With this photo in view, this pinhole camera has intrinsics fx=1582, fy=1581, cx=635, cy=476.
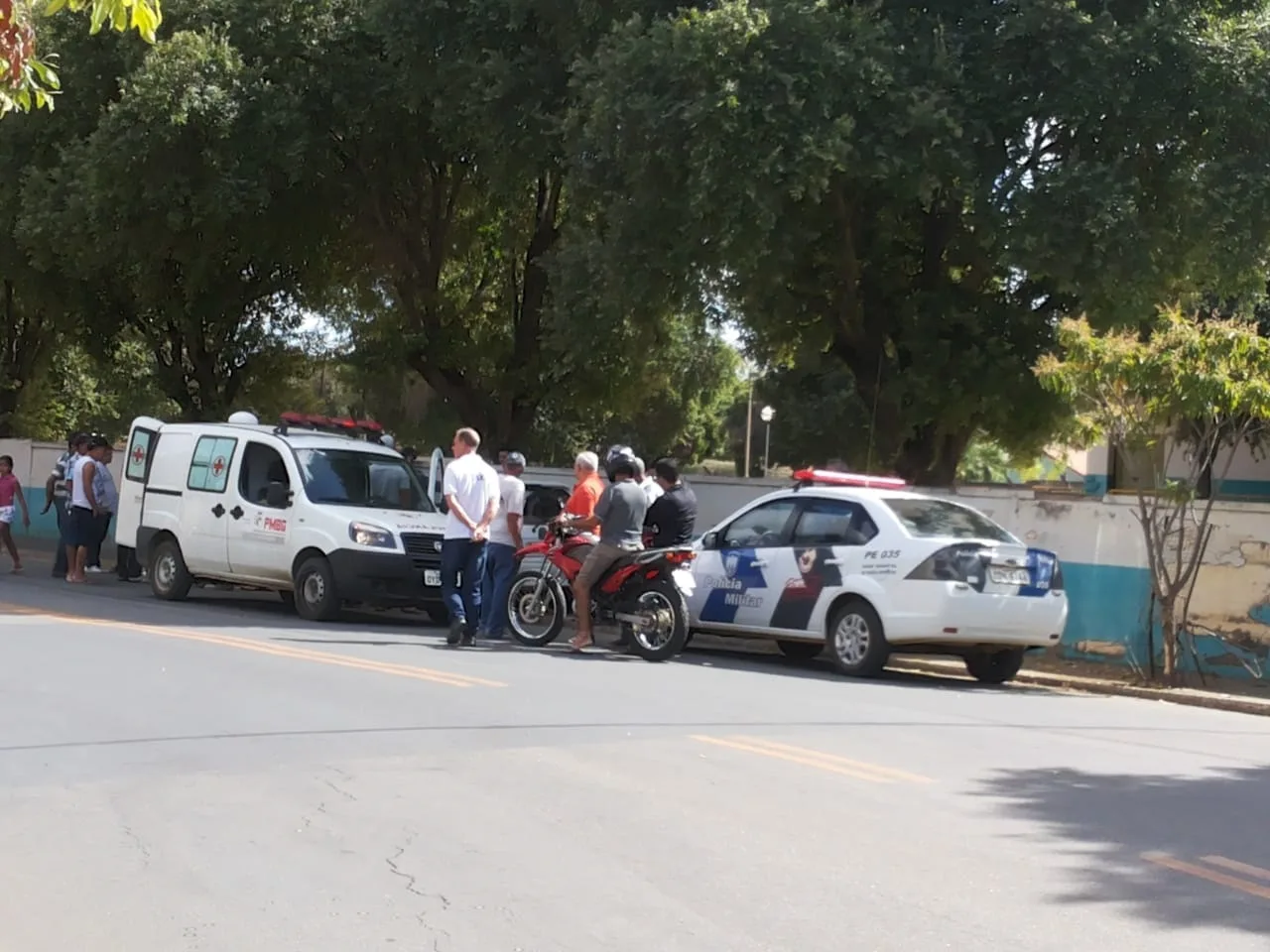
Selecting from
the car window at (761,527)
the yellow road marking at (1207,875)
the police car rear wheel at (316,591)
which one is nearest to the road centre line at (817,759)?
the yellow road marking at (1207,875)

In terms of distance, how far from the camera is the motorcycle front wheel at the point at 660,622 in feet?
44.8

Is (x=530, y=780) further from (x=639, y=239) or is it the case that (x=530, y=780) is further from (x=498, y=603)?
(x=639, y=239)

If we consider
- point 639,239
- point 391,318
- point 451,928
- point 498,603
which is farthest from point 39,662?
point 391,318

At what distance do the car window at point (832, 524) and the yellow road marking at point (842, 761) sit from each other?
4.34m

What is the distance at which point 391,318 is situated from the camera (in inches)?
1083

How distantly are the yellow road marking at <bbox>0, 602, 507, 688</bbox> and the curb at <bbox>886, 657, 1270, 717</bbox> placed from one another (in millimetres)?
5175

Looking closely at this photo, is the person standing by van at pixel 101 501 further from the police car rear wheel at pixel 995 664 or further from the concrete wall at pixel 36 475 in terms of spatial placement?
the police car rear wheel at pixel 995 664

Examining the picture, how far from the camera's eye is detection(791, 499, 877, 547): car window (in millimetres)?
13359

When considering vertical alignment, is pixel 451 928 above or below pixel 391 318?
below

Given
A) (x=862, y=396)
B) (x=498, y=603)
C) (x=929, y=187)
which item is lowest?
(x=498, y=603)

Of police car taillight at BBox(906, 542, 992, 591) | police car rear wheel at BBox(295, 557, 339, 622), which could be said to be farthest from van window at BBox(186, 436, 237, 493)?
police car taillight at BBox(906, 542, 992, 591)

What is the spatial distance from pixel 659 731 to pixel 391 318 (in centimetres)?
1906

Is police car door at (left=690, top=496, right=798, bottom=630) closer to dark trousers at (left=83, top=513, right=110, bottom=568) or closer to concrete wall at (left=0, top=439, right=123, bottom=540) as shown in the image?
dark trousers at (left=83, top=513, right=110, bottom=568)

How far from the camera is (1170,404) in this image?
43.7 feet
